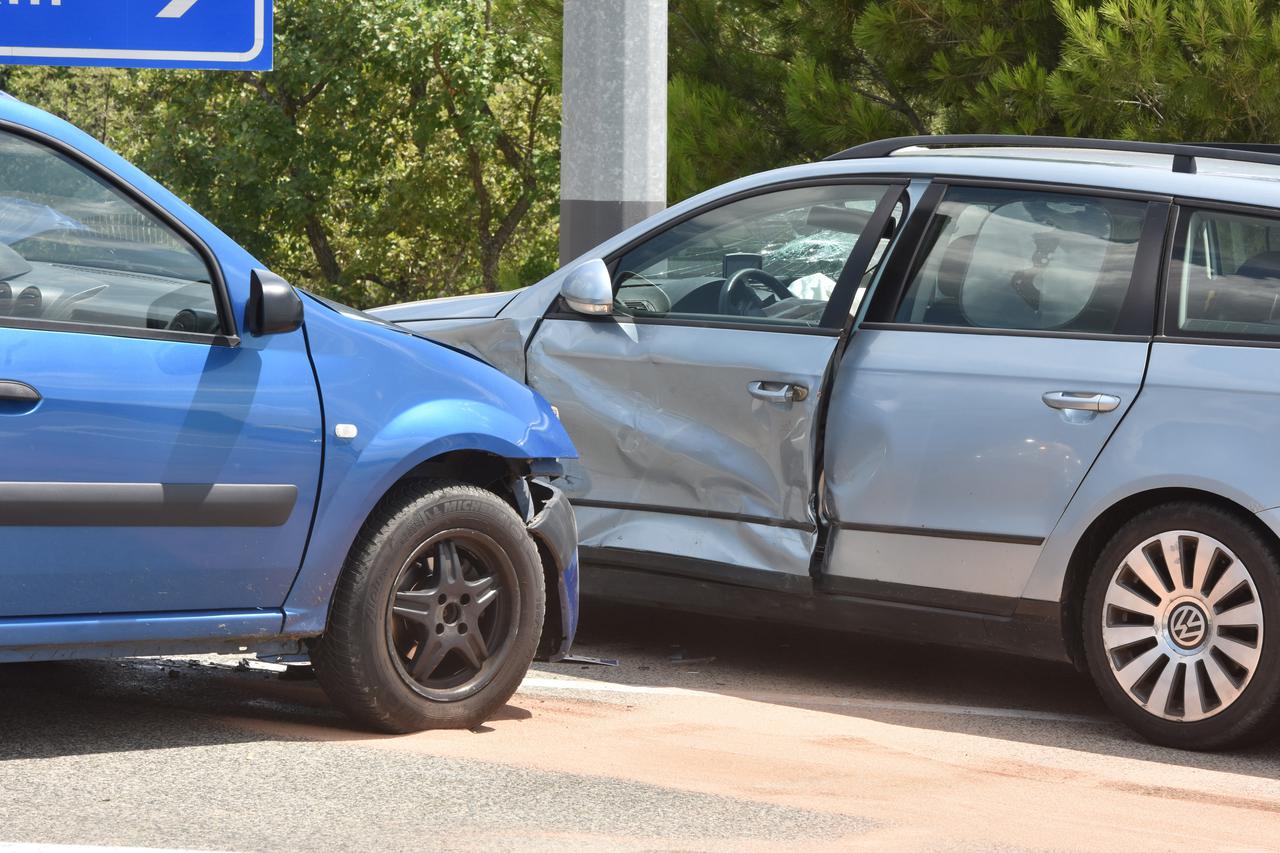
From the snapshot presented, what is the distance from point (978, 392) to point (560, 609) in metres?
1.44

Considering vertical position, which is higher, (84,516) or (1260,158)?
(1260,158)

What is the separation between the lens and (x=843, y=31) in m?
11.8

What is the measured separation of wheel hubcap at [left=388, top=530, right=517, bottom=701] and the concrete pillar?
3295mm

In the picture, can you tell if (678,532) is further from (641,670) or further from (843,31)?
(843,31)

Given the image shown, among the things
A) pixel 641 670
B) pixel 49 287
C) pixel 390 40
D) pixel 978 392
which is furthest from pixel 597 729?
pixel 390 40

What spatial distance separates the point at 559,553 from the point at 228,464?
117 cm

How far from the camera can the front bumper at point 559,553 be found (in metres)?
5.82

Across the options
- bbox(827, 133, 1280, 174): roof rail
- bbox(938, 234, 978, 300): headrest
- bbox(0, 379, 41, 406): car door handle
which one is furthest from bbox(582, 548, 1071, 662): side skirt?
bbox(0, 379, 41, 406): car door handle

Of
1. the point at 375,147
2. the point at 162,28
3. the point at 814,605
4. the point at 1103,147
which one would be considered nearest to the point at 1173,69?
the point at 1103,147

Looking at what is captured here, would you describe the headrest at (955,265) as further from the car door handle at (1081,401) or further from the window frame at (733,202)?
the car door handle at (1081,401)

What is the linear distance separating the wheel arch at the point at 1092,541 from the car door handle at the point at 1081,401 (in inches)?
10.9

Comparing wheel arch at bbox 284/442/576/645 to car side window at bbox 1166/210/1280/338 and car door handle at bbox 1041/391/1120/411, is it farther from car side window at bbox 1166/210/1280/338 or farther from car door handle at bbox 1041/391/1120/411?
car side window at bbox 1166/210/1280/338

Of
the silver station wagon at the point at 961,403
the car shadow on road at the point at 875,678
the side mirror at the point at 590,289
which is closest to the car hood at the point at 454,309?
the silver station wagon at the point at 961,403

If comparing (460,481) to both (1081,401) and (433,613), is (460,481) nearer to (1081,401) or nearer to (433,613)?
(433,613)
